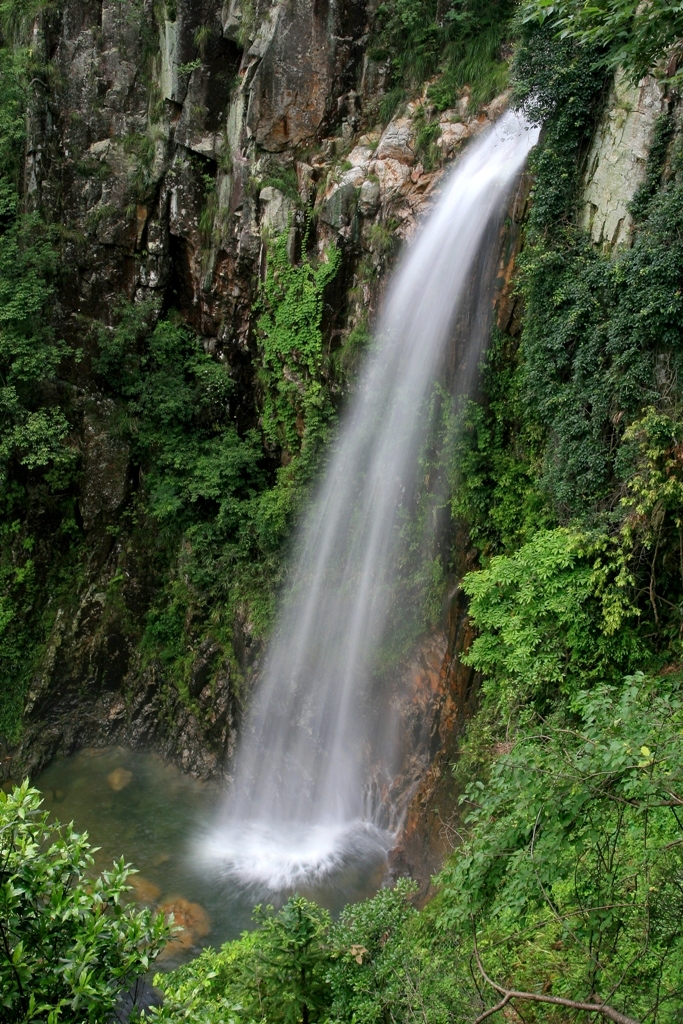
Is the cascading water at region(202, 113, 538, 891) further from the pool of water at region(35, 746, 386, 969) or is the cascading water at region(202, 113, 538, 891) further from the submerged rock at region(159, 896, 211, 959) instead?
the submerged rock at region(159, 896, 211, 959)

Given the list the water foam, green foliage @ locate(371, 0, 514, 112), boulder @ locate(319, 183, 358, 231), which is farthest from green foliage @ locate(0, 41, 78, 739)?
green foliage @ locate(371, 0, 514, 112)

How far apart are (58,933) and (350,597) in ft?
24.8

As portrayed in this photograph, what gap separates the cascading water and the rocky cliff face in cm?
108

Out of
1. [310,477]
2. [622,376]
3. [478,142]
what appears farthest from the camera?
[310,477]

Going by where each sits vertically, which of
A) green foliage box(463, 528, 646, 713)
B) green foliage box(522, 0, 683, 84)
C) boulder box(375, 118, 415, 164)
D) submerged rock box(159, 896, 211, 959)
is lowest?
submerged rock box(159, 896, 211, 959)

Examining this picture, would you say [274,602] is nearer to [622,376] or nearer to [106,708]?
[106,708]

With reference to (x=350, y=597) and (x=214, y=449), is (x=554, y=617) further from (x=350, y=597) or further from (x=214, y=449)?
(x=214, y=449)

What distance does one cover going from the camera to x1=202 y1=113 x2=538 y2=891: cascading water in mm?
9445

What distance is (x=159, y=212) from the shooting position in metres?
13.5

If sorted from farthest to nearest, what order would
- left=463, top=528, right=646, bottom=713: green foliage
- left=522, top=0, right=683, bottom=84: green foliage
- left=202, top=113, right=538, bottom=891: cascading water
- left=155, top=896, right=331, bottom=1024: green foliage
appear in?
left=202, top=113, right=538, bottom=891: cascading water → left=463, top=528, right=646, bottom=713: green foliage → left=522, top=0, right=683, bottom=84: green foliage → left=155, top=896, right=331, bottom=1024: green foliage

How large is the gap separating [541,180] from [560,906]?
23.1ft

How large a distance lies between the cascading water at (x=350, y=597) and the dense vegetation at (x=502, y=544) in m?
0.94

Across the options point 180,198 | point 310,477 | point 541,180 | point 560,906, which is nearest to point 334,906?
point 560,906

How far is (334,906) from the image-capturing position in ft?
29.8
